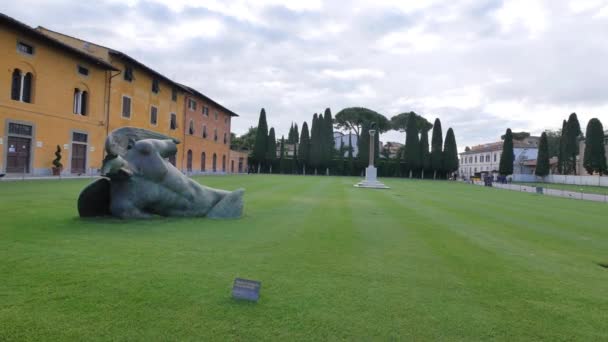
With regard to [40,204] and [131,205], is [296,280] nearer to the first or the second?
[131,205]

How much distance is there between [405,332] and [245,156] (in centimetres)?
5921

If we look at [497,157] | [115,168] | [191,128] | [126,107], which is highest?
[497,157]

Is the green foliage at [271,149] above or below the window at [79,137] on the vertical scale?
above

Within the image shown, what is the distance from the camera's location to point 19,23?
1873 cm

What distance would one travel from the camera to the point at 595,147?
47.1m

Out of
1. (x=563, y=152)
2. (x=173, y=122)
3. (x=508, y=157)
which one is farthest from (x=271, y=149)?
(x=563, y=152)

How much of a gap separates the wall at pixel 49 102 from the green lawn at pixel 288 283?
1799 cm

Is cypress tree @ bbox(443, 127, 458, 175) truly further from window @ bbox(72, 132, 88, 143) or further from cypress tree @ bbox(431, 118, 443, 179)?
window @ bbox(72, 132, 88, 143)

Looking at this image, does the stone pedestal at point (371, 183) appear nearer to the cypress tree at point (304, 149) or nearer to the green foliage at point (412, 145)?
the green foliage at point (412, 145)

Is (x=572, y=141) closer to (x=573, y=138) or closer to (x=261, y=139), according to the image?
(x=573, y=138)

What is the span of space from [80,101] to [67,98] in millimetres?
1505

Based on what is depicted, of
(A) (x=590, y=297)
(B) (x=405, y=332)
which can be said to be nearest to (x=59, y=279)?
(B) (x=405, y=332)

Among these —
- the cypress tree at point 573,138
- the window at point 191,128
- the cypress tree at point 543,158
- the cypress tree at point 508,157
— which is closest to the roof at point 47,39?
the window at point 191,128

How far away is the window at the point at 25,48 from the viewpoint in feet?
65.6
